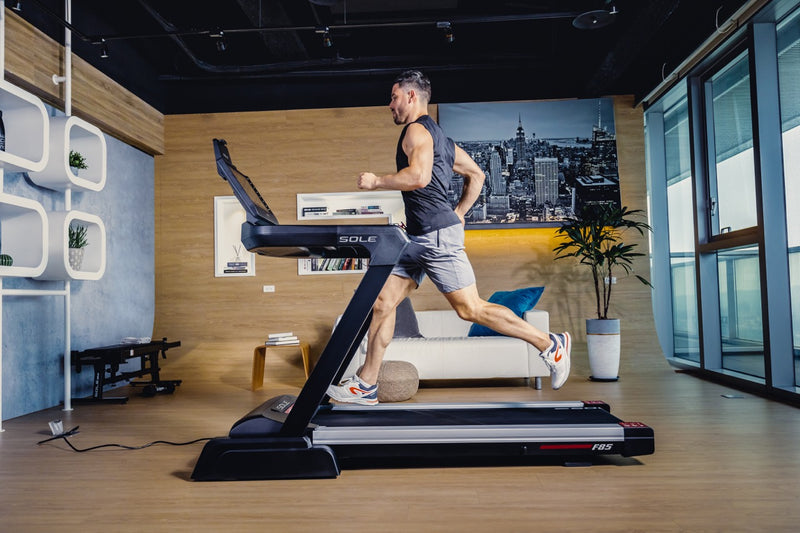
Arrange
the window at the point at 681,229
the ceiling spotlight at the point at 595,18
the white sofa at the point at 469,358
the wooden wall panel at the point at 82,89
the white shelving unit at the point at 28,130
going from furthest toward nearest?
the window at the point at 681,229, the white sofa at the point at 469,358, the ceiling spotlight at the point at 595,18, the wooden wall panel at the point at 82,89, the white shelving unit at the point at 28,130

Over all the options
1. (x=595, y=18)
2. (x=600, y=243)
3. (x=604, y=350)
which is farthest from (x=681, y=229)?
(x=595, y=18)

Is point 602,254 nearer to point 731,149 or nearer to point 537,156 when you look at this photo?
point 537,156

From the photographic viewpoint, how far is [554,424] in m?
2.37

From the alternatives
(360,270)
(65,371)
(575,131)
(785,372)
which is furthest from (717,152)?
(65,371)

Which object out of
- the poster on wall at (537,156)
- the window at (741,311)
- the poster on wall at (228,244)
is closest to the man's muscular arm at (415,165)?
the window at (741,311)

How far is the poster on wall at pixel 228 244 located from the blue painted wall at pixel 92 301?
0.67m

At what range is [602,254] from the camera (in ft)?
17.8

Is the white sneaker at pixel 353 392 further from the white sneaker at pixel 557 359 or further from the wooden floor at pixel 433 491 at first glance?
the white sneaker at pixel 557 359

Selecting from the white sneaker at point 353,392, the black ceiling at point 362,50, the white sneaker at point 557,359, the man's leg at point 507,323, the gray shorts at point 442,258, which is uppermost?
the black ceiling at point 362,50

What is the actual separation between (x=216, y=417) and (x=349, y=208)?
112 inches

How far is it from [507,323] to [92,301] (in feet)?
12.6

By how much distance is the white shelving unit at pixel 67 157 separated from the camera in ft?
13.4

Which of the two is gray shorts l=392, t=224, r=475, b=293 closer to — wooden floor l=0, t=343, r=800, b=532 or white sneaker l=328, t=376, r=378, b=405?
white sneaker l=328, t=376, r=378, b=405

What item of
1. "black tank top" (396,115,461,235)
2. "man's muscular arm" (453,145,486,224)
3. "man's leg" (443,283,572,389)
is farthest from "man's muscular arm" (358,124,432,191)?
"man's leg" (443,283,572,389)
